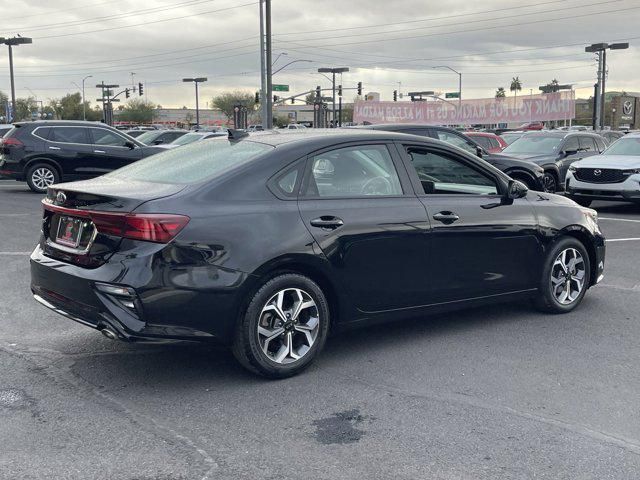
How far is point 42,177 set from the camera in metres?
17.5

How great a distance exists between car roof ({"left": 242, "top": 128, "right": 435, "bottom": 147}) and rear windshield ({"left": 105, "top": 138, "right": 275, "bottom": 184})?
0.14 metres

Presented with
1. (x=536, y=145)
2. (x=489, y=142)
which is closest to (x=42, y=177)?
(x=489, y=142)

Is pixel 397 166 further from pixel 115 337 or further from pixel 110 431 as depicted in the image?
pixel 110 431

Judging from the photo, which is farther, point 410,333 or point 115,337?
point 410,333

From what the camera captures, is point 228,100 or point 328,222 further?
point 228,100

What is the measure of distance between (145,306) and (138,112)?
409 ft

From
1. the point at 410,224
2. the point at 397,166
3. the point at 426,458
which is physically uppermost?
the point at 397,166

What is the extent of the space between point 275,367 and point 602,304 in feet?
12.0

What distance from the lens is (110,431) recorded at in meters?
3.95

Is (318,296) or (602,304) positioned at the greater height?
(318,296)

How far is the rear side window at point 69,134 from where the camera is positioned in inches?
694

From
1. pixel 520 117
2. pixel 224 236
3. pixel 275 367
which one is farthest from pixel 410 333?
pixel 520 117

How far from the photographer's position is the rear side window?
17.6 meters

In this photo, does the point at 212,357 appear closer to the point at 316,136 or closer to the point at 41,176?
the point at 316,136
